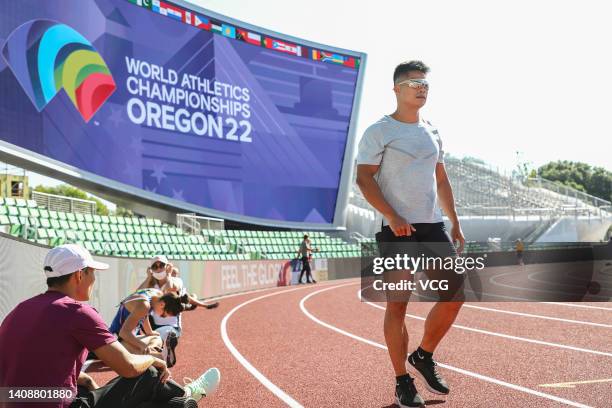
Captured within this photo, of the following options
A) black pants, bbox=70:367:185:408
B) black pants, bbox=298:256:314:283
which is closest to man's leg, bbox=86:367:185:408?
black pants, bbox=70:367:185:408

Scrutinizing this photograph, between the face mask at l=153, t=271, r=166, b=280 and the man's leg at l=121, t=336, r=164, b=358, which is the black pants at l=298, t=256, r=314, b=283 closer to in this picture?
the face mask at l=153, t=271, r=166, b=280

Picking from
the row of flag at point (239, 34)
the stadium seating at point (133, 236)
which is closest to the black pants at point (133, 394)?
the stadium seating at point (133, 236)

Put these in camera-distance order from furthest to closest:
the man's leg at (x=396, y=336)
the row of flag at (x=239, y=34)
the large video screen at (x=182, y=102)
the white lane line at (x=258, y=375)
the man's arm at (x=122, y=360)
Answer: the row of flag at (x=239, y=34)
the large video screen at (x=182, y=102)
the white lane line at (x=258, y=375)
the man's leg at (x=396, y=336)
the man's arm at (x=122, y=360)

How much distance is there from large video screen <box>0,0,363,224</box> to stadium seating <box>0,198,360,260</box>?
2.80 m

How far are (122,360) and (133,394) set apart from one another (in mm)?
620

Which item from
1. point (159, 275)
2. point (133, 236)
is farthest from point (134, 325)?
point (133, 236)

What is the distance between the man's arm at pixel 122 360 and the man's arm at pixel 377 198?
5.96 feet

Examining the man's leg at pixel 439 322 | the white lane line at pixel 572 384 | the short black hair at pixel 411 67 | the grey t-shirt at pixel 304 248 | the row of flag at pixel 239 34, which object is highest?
the row of flag at pixel 239 34

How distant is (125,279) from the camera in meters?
12.0

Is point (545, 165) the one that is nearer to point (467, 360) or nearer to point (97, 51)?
point (97, 51)

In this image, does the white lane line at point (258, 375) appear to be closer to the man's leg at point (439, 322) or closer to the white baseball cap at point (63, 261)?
Result: the man's leg at point (439, 322)

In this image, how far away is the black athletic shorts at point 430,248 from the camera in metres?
4.73

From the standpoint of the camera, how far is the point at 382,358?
25.5 feet

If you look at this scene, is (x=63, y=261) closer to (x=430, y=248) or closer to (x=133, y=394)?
(x=133, y=394)
